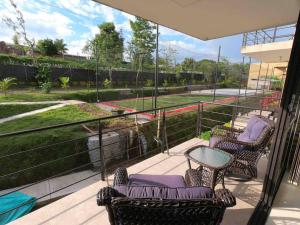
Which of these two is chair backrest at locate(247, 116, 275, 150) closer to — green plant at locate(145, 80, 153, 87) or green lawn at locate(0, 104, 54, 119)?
green lawn at locate(0, 104, 54, 119)

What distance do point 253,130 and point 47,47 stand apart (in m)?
19.7

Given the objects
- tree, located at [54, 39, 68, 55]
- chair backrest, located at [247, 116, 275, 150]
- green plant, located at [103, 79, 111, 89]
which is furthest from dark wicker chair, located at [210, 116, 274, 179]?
tree, located at [54, 39, 68, 55]

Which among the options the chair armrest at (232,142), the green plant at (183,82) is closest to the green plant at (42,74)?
the chair armrest at (232,142)

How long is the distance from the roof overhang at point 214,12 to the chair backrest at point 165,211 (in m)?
1.66

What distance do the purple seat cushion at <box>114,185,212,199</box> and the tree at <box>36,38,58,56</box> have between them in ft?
63.4

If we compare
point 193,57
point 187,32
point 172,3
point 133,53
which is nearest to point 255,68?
point 193,57

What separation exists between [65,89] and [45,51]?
28.8 feet

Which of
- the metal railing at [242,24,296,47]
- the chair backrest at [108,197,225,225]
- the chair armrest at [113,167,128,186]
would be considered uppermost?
the metal railing at [242,24,296,47]

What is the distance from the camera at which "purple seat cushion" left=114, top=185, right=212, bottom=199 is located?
38.4 inches

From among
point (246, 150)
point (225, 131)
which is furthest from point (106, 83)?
point (246, 150)

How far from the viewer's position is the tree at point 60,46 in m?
19.3

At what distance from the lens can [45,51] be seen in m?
17.9

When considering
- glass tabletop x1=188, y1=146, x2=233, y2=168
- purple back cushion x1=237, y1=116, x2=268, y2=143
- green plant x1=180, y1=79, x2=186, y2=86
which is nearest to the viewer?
glass tabletop x1=188, y1=146, x2=233, y2=168

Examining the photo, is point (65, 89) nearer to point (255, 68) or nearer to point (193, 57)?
point (193, 57)
